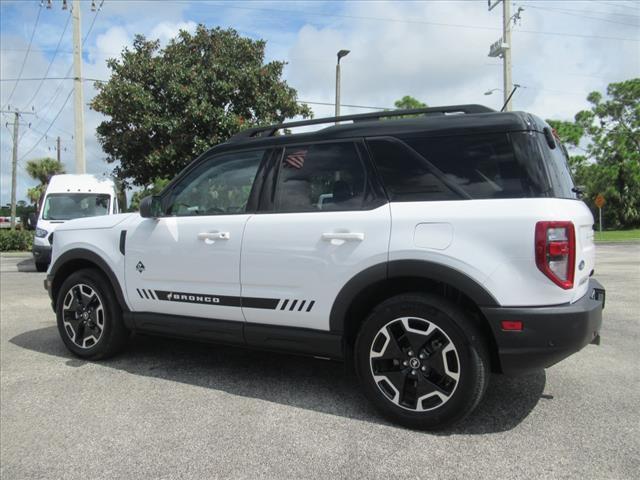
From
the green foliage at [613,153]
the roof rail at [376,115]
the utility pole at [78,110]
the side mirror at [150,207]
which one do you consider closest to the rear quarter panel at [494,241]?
the roof rail at [376,115]

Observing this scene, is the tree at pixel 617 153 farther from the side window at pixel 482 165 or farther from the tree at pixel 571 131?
the side window at pixel 482 165

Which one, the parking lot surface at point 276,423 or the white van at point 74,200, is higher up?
the white van at point 74,200

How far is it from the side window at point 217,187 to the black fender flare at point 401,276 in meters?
1.11

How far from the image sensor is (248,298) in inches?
149

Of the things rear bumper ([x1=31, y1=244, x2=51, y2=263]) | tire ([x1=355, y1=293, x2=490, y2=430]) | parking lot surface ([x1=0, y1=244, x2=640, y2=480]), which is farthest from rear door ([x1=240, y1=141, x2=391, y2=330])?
rear bumper ([x1=31, y1=244, x2=51, y2=263])

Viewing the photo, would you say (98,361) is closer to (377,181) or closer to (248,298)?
(248,298)

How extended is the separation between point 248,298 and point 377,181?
1.26 m

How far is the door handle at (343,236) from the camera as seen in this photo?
11.0ft

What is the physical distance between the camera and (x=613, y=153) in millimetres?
44719

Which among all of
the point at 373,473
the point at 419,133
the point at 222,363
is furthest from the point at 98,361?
the point at 419,133

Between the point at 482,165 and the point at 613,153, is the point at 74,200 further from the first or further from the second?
the point at 613,153

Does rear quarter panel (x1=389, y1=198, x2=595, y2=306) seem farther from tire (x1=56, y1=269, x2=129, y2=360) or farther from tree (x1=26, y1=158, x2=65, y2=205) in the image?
tree (x1=26, y1=158, x2=65, y2=205)

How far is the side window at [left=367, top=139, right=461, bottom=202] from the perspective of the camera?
324 centimetres

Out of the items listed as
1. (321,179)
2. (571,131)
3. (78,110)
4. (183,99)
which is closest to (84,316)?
(321,179)
